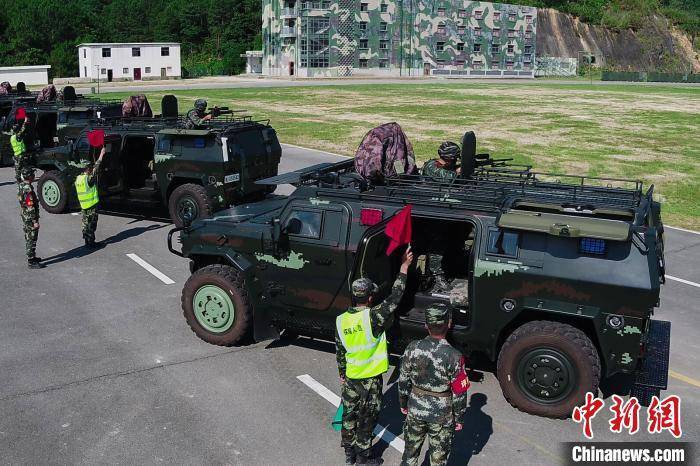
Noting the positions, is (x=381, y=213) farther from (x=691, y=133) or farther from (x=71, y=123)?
(x=691, y=133)

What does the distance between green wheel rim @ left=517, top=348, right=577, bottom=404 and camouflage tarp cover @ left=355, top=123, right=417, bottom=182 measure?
3.41 meters

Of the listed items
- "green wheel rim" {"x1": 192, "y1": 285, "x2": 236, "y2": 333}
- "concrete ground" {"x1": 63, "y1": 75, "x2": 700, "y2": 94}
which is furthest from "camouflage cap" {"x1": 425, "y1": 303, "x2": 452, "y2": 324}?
"concrete ground" {"x1": 63, "y1": 75, "x2": 700, "y2": 94}

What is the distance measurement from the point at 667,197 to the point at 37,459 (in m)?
17.6

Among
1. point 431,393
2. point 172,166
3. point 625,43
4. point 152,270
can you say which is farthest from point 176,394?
point 625,43

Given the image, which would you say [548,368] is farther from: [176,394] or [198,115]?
[198,115]

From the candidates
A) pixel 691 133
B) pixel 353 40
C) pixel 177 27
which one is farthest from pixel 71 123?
pixel 177 27

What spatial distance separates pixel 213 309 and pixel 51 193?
9.50 m

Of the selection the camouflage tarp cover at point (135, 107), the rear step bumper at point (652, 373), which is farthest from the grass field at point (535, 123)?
the camouflage tarp cover at point (135, 107)

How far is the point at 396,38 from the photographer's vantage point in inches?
3602

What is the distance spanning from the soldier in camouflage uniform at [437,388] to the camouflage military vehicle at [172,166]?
28.4 feet

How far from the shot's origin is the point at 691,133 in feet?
106

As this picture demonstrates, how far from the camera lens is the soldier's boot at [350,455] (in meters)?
6.13

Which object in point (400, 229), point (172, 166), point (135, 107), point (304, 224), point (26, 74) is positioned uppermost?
point (26, 74)

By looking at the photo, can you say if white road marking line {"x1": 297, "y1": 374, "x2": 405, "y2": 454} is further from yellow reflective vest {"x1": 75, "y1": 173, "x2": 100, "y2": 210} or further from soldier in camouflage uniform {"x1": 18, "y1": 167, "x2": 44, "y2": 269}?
yellow reflective vest {"x1": 75, "y1": 173, "x2": 100, "y2": 210}
